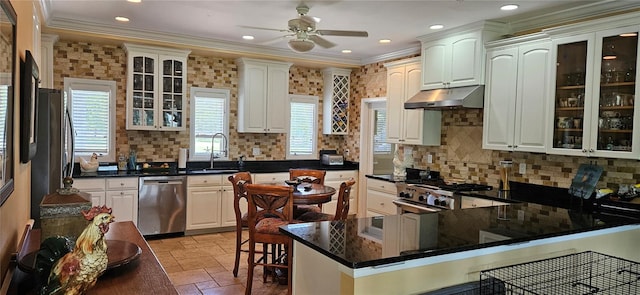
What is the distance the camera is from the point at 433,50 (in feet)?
16.4

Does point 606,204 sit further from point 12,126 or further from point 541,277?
point 12,126

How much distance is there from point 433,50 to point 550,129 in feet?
5.46

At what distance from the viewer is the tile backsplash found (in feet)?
13.8

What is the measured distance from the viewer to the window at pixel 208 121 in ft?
20.2

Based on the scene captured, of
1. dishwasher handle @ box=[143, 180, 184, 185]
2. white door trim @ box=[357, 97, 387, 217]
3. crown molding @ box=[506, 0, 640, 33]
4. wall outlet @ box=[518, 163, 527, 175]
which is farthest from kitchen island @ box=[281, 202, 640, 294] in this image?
white door trim @ box=[357, 97, 387, 217]

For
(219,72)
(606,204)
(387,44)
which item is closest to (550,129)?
(606,204)

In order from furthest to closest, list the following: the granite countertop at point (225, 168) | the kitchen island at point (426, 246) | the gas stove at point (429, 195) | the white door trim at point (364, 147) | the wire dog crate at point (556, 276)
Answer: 1. the white door trim at point (364, 147)
2. the granite countertop at point (225, 168)
3. the gas stove at point (429, 195)
4. the wire dog crate at point (556, 276)
5. the kitchen island at point (426, 246)

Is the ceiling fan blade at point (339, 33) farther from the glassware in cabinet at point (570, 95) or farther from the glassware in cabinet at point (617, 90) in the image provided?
A: the glassware in cabinet at point (617, 90)

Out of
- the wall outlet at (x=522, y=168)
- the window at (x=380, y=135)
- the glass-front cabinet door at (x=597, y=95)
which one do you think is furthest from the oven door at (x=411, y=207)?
the window at (x=380, y=135)

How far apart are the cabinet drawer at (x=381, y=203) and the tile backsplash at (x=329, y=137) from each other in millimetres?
734

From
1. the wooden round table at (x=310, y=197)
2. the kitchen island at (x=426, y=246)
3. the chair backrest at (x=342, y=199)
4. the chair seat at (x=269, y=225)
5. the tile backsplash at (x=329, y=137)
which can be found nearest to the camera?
the kitchen island at (x=426, y=246)

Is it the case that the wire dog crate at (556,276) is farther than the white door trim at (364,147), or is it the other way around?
the white door trim at (364,147)

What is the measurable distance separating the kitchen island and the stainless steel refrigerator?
197 cm

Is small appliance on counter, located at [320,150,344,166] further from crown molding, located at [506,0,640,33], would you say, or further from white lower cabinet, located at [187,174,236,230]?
crown molding, located at [506,0,640,33]
